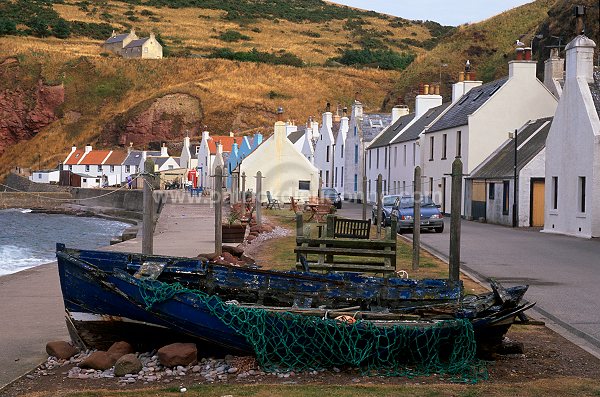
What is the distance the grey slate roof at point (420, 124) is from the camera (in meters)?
50.8

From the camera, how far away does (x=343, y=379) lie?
347 inches

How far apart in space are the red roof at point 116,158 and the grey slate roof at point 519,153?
7409cm

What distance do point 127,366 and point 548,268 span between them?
1276 cm

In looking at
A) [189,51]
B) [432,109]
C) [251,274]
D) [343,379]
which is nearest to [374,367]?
[343,379]

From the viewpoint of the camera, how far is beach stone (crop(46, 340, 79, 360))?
959 cm

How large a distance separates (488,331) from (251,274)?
3209mm

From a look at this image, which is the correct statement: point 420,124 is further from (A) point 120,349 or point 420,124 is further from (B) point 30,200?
(B) point 30,200

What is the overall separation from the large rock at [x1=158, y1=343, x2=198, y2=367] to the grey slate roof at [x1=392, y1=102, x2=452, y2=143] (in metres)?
42.5

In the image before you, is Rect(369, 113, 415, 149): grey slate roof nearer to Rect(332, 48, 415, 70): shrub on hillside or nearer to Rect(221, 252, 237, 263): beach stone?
Rect(221, 252, 237, 263): beach stone

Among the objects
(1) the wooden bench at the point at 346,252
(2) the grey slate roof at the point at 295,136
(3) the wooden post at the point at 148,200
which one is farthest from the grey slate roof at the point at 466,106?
(2) the grey slate roof at the point at 295,136

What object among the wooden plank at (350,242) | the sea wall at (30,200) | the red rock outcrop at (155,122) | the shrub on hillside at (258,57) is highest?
the shrub on hillside at (258,57)

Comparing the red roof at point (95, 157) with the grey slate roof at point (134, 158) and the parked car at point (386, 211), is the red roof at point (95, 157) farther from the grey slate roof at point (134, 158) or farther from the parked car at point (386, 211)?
the parked car at point (386, 211)

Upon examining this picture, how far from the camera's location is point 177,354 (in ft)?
30.1

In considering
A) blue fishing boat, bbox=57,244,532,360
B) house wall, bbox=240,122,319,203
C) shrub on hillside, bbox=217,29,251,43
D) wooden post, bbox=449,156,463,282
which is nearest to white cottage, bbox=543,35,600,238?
wooden post, bbox=449,156,463,282
